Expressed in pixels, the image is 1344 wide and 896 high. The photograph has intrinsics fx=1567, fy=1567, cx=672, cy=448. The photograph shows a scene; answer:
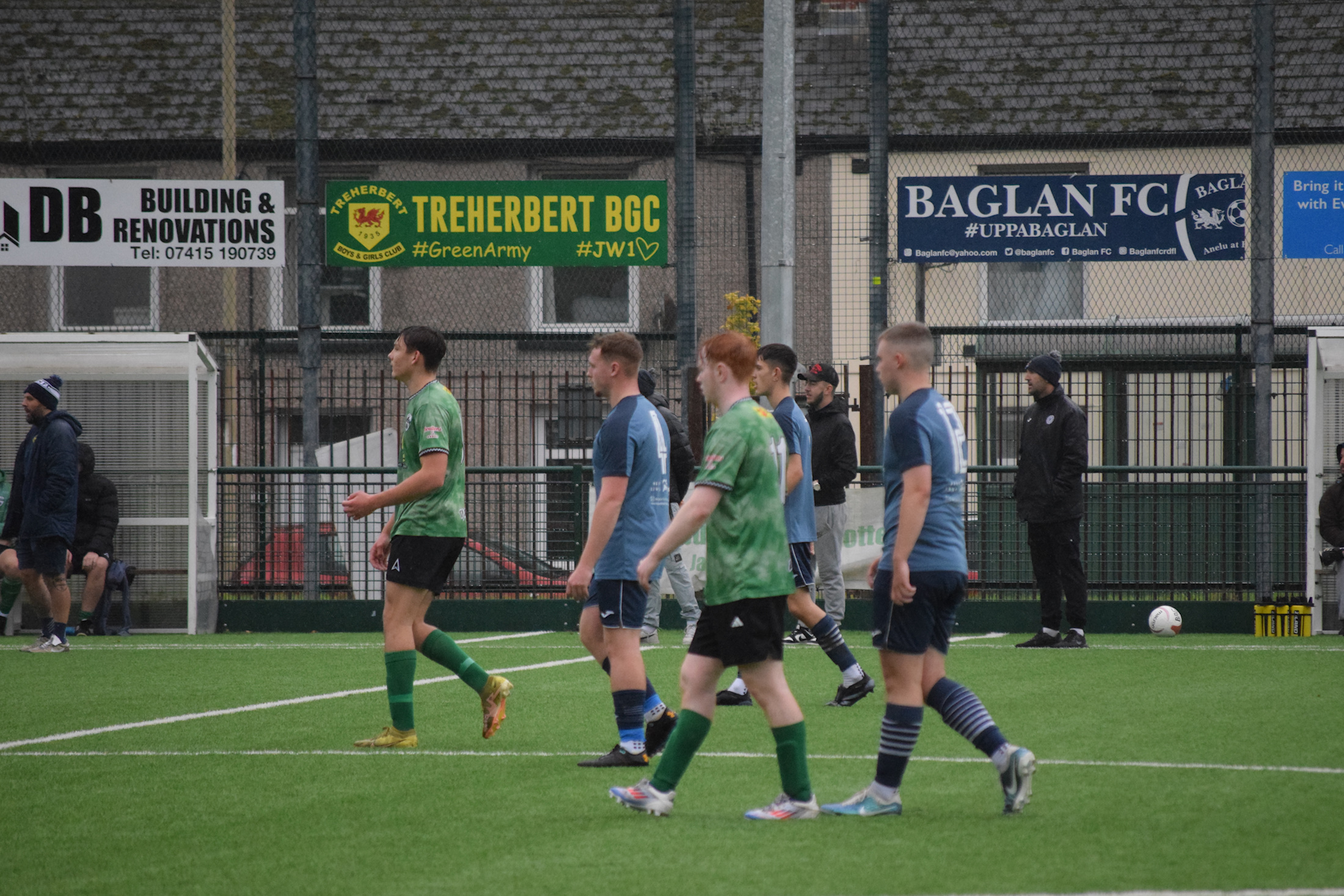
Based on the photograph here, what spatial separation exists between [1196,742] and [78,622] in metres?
10.2

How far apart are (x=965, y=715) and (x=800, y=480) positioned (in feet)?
9.43

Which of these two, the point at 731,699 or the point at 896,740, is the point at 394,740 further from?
the point at 896,740

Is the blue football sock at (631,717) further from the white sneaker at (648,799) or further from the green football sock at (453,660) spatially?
the white sneaker at (648,799)

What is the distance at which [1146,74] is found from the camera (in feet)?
67.6

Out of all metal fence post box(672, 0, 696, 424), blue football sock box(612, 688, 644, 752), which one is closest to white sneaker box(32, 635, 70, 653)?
metal fence post box(672, 0, 696, 424)

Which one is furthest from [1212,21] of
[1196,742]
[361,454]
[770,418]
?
[770,418]

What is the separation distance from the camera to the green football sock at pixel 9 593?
1340 centimetres

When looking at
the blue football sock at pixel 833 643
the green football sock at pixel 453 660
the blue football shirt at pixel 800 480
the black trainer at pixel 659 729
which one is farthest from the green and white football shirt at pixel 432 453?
the blue football sock at pixel 833 643

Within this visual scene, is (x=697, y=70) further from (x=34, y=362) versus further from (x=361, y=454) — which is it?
(x=34, y=362)

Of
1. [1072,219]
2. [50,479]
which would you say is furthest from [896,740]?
[1072,219]

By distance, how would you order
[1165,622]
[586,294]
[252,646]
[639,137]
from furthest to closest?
[586,294], [639,137], [1165,622], [252,646]

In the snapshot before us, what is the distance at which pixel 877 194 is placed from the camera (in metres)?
14.3

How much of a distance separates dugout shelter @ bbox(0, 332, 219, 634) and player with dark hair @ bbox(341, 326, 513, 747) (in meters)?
7.32

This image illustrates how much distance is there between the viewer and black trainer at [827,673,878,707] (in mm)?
8484
